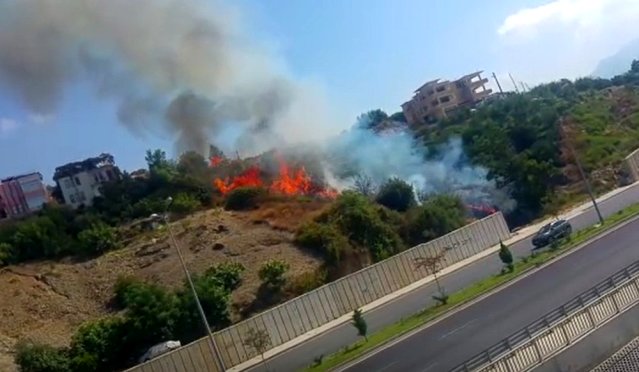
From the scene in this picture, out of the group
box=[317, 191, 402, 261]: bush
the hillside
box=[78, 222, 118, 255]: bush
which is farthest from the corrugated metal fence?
box=[78, 222, 118, 255]: bush

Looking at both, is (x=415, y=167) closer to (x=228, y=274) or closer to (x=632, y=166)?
(x=632, y=166)

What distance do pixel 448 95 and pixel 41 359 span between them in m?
93.6

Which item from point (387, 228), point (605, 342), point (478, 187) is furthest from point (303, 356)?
point (478, 187)

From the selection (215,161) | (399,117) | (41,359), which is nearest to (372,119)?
(399,117)

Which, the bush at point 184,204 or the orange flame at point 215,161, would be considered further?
the orange flame at point 215,161

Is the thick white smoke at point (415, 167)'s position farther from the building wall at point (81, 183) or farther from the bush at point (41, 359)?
the bush at point (41, 359)

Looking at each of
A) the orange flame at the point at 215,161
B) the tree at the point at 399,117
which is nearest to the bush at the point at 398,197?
the orange flame at the point at 215,161

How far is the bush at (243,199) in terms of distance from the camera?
7075cm

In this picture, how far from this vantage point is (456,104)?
125188 mm

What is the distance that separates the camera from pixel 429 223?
60.2m

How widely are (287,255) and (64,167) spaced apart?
140 ft

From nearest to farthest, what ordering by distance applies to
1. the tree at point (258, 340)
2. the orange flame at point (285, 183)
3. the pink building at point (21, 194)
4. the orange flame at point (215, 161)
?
the tree at point (258, 340), the orange flame at point (285, 183), the pink building at point (21, 194), the orange flame at point (215, 161)

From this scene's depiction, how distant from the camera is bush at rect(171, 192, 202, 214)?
233 ft

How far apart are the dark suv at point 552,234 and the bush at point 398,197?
1983 cm
